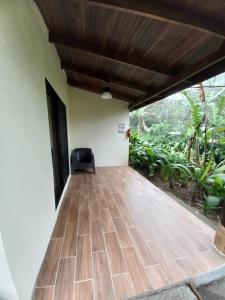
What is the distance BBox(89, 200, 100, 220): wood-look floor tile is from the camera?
8.13ft

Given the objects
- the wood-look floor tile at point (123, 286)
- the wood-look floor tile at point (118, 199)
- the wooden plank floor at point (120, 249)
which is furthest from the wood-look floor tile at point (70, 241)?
the wood-look floor tile at point (118, 199)

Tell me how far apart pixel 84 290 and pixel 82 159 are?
13.1ft

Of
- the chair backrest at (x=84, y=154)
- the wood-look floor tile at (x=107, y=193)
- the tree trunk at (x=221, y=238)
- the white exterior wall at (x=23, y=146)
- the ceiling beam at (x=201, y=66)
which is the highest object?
the ceiling beam at (x=201, y=66)

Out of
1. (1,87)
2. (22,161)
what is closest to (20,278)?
(22,161)

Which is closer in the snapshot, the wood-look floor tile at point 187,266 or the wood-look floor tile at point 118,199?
the wood-look floor tile at point 187,266

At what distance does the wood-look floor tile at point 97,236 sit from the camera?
72.4 inches

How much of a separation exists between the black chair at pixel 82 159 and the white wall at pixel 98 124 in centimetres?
31

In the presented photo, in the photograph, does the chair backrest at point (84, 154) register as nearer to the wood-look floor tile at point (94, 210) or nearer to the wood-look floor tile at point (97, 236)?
the wood-look floor tile at point (94, 210)

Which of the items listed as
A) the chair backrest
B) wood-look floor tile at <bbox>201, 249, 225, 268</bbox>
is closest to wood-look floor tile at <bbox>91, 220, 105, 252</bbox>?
wood-look floor tile at <bbox>201, 249, 225, 268</bbox>

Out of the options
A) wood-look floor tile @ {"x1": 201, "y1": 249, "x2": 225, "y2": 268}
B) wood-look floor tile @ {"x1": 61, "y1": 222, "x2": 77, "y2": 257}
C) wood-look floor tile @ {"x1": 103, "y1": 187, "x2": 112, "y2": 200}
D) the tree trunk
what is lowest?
wood-look floor tile @ {"x1": 103, "y1": 187, "x2": 112, "y2": 200}

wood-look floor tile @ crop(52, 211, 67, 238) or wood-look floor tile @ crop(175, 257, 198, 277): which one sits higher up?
wood-look floor tile @ crop(175, 257, 198, 277)

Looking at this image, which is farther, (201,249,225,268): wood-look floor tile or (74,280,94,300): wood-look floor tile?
(201,249,225,268): wood-look floor tile

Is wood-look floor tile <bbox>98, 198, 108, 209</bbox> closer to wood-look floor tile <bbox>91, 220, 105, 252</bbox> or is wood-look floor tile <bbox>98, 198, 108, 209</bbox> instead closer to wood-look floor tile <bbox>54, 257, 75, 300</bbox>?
wood-look floor tile <bbox>91, 220, 105, 252</bbox>

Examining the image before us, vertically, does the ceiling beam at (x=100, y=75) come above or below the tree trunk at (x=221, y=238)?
above
